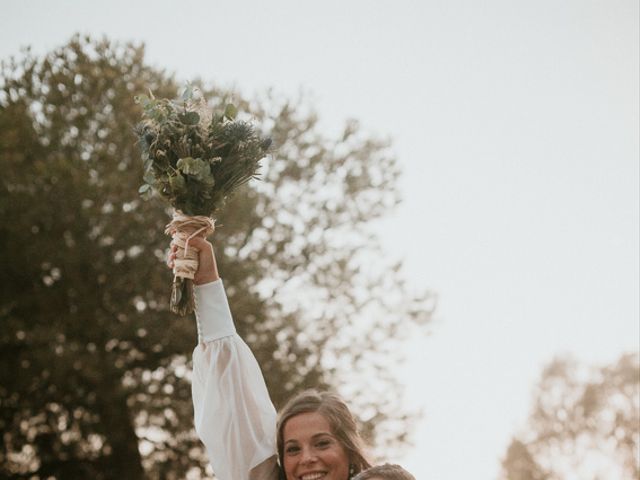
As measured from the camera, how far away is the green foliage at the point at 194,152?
409 cm

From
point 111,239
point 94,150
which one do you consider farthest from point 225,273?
point 94,150

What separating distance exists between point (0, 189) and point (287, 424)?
1081cm

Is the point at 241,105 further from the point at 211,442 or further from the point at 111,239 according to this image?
the point at 211,442

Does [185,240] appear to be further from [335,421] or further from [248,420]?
[335,421]

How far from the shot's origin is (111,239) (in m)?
14.1

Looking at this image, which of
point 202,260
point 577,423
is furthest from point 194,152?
point 577,423

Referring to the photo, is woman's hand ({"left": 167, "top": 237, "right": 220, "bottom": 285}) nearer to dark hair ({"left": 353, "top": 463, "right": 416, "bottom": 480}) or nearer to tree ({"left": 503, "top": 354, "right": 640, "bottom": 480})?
dark hair ({"left": 353, "top": 463, "right": 416, "bottom": 480})

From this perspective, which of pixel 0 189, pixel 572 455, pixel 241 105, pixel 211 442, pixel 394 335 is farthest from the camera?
pixel 572 455

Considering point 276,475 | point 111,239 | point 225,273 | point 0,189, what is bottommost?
point 276,475

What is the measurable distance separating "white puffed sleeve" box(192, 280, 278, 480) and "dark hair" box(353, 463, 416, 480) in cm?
64

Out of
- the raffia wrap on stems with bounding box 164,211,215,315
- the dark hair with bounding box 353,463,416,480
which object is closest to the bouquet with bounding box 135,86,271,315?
the raffia wrap on stems with bounding box 164,211,215,315

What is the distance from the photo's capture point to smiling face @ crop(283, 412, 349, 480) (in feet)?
13.0

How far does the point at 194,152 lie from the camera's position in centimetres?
412

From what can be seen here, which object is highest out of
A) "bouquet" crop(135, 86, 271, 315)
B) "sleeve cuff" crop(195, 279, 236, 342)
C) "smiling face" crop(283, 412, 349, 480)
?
"bouquet" crop(135, 86, 271, 315)
